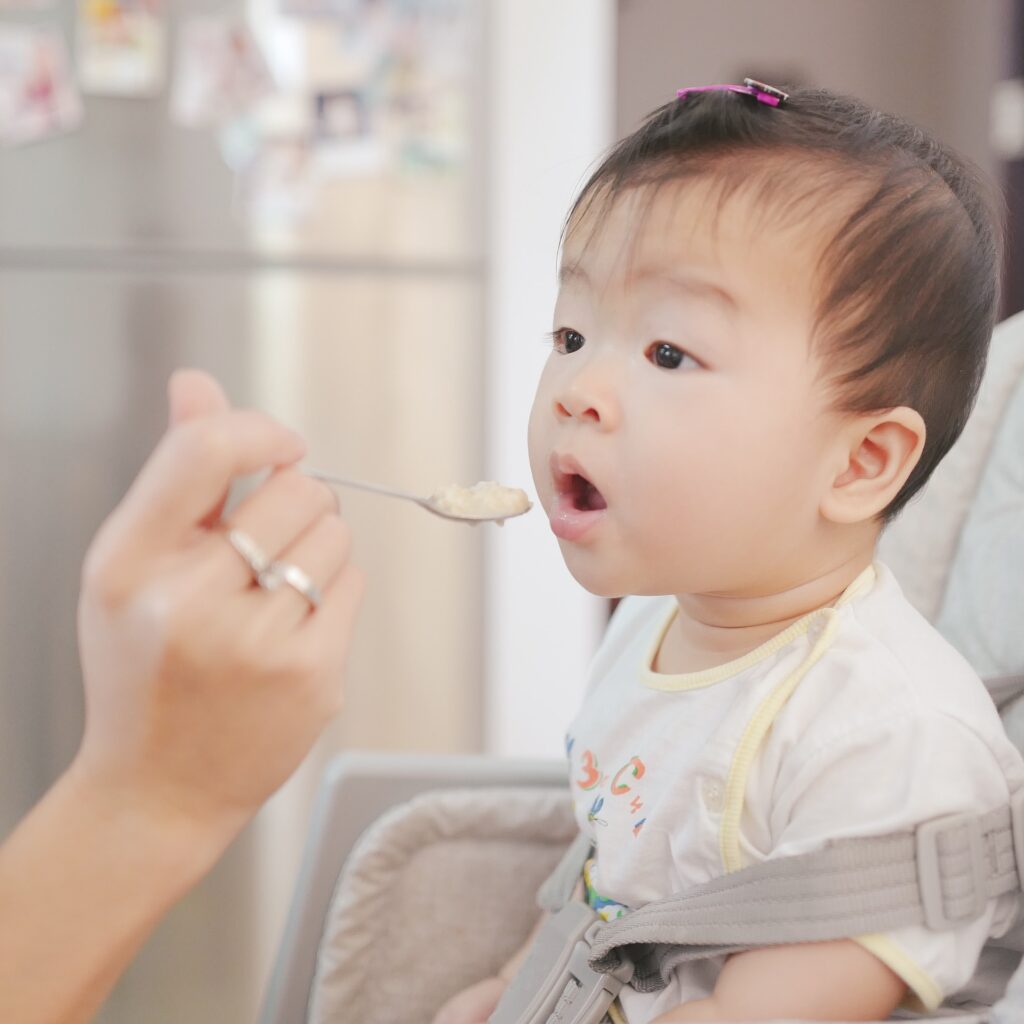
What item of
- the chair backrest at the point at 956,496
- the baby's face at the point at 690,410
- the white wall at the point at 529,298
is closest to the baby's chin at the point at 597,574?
the baby's face at the point at 690,410

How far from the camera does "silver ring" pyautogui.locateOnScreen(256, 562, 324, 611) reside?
555 mm

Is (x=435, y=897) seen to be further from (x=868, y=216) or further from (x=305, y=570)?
(x=868, y=216)

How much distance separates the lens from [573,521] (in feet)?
2.50

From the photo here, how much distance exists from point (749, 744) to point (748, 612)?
0.11 m

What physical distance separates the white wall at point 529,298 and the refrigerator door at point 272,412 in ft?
0.17

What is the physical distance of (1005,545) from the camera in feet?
3.01

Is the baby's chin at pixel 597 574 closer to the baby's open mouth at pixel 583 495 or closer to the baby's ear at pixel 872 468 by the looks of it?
the baby's open mouth at pixel 583 495

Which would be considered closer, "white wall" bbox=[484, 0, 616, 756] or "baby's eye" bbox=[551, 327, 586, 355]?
"baby's eye" bbox=[551, 327, 586, 355]

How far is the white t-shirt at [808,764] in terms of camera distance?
0.68 m

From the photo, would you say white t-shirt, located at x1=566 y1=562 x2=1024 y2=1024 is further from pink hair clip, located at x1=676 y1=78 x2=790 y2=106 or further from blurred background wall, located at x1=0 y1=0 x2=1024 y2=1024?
blurred background wall, located at x1=0 y1=0 x2=1024 y2=1024

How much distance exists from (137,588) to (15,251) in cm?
150

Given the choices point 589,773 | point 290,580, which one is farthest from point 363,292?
point 290,580

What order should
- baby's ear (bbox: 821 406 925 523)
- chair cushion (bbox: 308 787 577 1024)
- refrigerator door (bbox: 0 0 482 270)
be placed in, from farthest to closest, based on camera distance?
1. refrigerator door (bbox: 0 0 482 270)
2. chair cushion (bbox: 308 787 577 1024)
3. baby's ear (bbox: 821 406 925 523)

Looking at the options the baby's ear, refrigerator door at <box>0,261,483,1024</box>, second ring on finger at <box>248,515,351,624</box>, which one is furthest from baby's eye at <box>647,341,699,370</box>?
refrigerator door at <box>0,261,483,1024</box>
